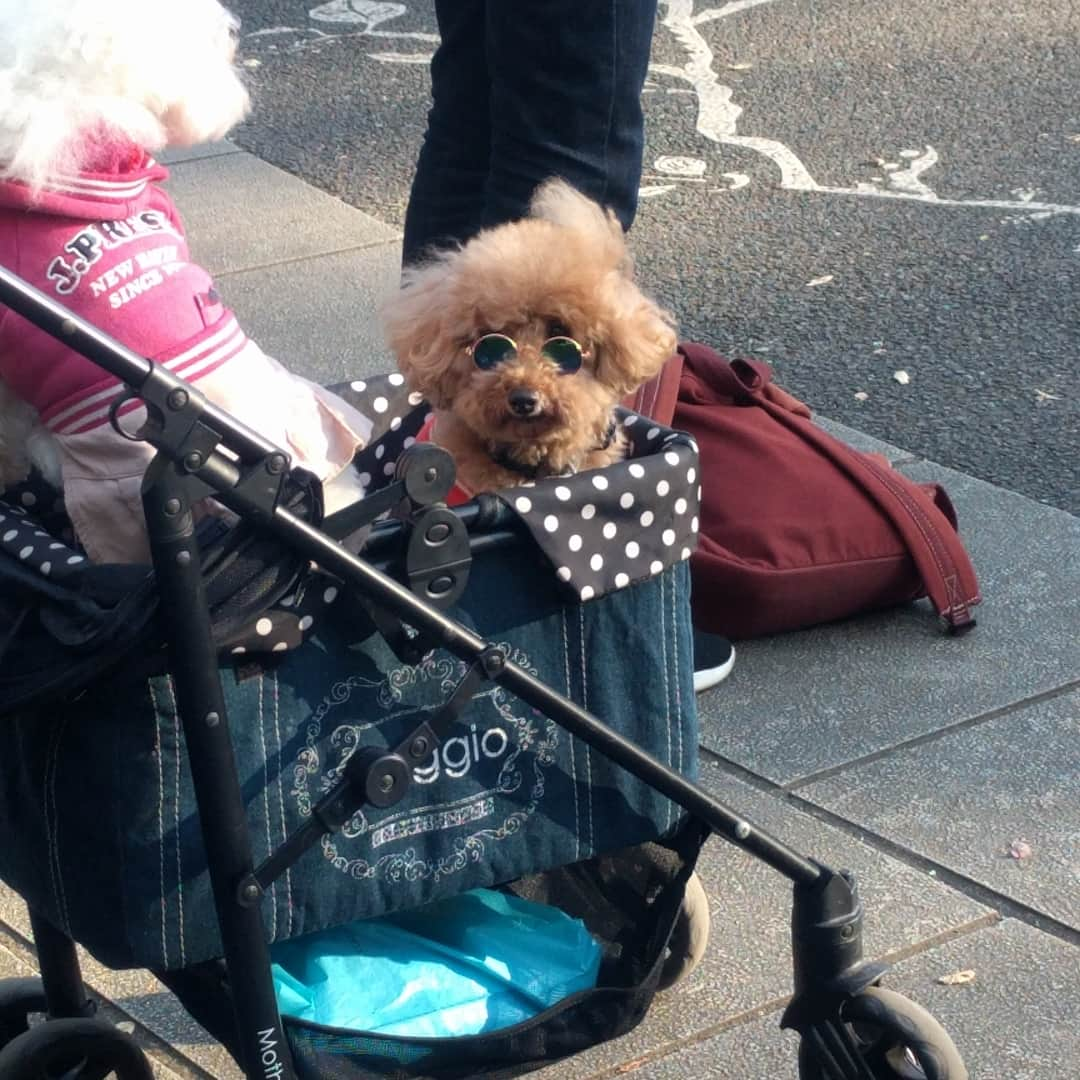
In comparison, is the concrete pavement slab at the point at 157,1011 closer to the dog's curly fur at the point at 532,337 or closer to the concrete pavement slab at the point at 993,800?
the dog's curly fur at the point at 532,337

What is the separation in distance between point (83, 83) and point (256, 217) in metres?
3.64

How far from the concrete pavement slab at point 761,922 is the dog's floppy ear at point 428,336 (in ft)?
2.89

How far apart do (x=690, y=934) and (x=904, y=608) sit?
1.20m

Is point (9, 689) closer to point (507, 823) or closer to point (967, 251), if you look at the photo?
point (507, 823)

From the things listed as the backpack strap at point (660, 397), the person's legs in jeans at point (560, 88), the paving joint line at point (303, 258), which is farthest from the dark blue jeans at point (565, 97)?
the paving joint line at point (303, 258)

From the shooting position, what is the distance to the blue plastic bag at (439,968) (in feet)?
6.42

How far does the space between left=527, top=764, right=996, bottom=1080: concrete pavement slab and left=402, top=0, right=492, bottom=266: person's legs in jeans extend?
1.25 m

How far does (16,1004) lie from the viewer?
2168 mm

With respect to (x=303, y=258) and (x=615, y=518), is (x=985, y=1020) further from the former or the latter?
(x=303, y=258)

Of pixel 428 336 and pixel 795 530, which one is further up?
pixel 428 336

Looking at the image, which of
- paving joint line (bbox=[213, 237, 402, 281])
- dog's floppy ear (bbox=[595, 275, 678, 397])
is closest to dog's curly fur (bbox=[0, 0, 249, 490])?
dog's floppy ear (bbox=[595, 275, 678, 397])

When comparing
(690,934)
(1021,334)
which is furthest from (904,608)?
(1021,334)

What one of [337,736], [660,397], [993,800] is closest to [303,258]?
[660,397]

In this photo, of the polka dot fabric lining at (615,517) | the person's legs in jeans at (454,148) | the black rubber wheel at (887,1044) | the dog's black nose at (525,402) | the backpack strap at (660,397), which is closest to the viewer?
the polka dot fabric lining at (615,517)
